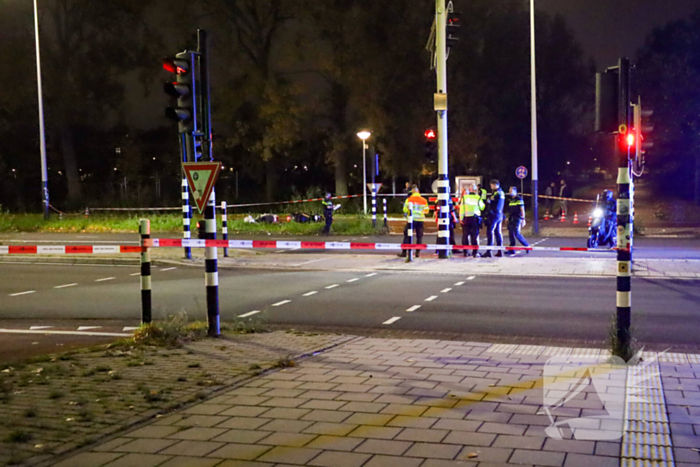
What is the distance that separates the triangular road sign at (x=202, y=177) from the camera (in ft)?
29.0

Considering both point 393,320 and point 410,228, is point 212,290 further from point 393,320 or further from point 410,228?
point 410,228

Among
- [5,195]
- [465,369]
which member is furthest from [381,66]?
[465,369]

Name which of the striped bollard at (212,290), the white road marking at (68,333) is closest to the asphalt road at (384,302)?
the white road marking at (68,333)

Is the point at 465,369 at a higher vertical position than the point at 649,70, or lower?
lower

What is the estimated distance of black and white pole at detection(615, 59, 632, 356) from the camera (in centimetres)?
718

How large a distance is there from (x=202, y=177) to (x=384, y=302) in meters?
4.08

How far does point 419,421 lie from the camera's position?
529cm

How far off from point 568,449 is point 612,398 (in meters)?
1.33

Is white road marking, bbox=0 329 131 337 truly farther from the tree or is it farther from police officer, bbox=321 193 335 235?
the tree

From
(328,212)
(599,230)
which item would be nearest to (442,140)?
(599,230)

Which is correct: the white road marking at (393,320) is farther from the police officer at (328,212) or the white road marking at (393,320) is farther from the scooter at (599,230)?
the police officer at (328,212)

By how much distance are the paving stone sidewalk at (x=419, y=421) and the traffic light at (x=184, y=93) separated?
134 inches

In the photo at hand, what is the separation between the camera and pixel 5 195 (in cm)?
5172

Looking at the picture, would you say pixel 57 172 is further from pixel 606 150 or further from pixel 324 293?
pixel 324 293
